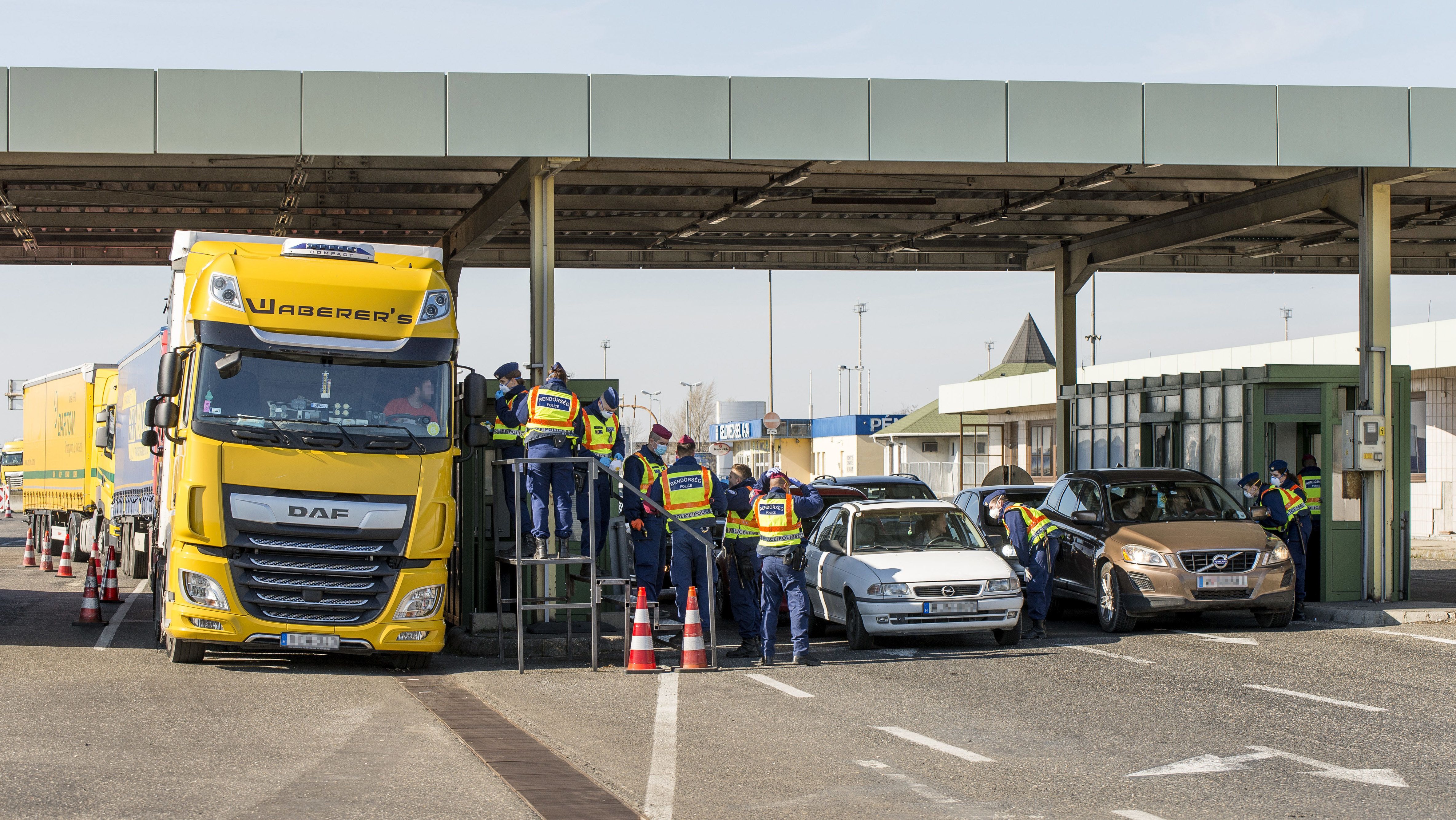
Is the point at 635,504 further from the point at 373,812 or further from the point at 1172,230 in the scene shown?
the point at 1172,230

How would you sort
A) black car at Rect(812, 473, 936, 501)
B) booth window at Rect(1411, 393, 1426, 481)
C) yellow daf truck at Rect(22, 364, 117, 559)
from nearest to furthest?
1. black car at Rect(812, 473, 936, 501)
2. yellow daf truck at Rect(22, 364, 117, 559)
3. booth window at Rect(1411, 393, 1426, 481)

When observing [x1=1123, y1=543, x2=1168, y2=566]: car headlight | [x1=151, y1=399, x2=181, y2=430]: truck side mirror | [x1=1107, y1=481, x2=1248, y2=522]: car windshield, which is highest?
[x1=151, y1=399, x2=181, y2=430]: truck side mirror

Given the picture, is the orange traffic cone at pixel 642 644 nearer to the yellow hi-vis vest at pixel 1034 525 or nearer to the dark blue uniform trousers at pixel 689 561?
the dark blue uniform trousers at pixel 689 561

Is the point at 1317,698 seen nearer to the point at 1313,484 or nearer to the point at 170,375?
the point at 1313,484

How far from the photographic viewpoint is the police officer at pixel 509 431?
14.5 m

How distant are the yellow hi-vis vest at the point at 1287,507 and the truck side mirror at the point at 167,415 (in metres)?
11.6

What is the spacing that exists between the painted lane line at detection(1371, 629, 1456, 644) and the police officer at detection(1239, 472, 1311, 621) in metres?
1.19

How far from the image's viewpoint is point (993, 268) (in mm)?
28531

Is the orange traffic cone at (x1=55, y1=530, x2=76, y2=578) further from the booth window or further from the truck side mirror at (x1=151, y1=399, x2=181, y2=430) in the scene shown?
the booth window

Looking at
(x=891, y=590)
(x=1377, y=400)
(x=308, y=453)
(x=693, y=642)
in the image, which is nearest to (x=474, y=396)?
(x=308, y=453)

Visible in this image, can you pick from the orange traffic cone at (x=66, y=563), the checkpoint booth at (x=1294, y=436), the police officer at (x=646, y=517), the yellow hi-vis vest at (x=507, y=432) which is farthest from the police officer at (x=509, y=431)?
the orange traffic cone at (x=66, y=563)

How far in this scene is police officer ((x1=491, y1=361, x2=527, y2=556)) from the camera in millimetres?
14516

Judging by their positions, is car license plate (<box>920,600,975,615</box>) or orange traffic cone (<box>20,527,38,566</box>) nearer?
car license plate (<box>920,600,975,615</box>)

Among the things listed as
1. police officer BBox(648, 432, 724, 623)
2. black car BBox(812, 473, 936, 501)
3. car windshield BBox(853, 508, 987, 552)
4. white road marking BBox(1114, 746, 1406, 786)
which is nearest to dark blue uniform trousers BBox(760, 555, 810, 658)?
police officer BBox(648, 432, 724, 623)
